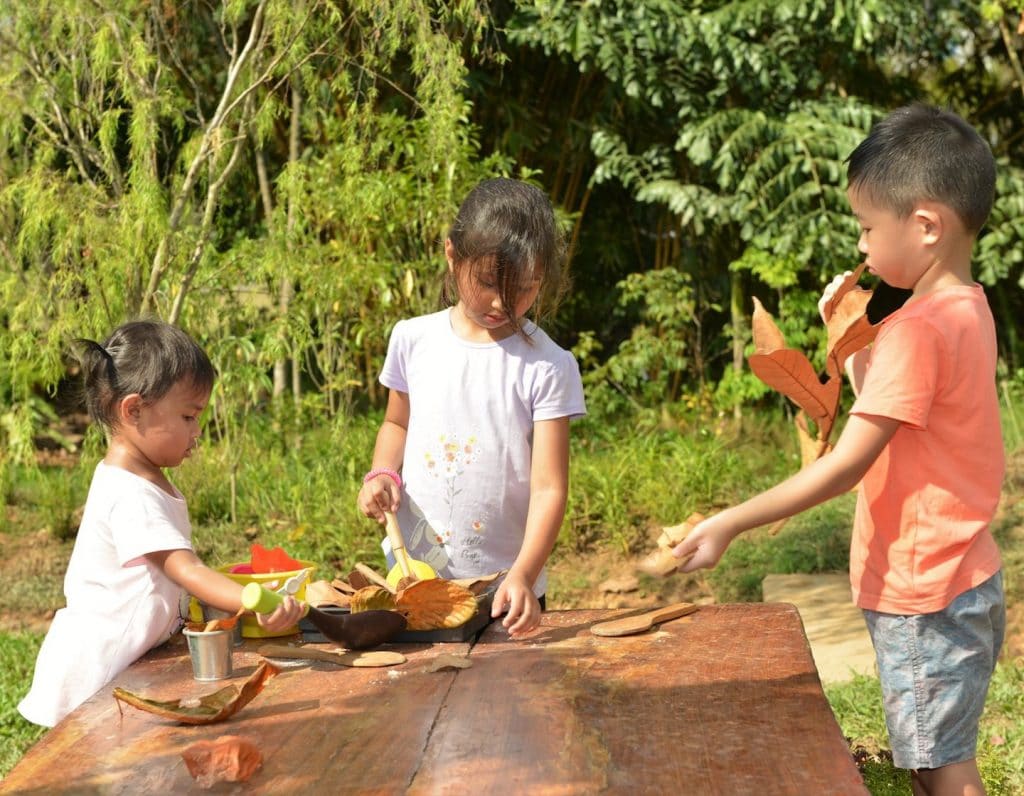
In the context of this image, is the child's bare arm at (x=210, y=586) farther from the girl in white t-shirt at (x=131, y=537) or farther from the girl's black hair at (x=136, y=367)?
the girl's black hair at (x=136, y=367)

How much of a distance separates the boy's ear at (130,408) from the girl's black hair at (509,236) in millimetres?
693

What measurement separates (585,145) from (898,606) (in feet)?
21.3

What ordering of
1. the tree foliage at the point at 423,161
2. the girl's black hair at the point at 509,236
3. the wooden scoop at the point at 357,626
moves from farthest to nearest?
the tree foliage at the point at 423,161 → the girl's black hair at the point at 509,236 → the wooden scoop at the point at 357,626

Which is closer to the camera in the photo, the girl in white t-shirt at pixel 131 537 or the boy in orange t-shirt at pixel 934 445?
the boy in orange t-shirt at pixel 934 445

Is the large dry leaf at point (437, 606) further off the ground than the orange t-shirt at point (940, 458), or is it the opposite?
the orange t-shirt at point (940, 458)

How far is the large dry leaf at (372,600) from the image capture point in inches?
83.7

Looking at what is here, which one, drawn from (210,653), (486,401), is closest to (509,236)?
(486,401)

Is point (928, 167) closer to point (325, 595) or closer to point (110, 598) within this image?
point (325, 595)

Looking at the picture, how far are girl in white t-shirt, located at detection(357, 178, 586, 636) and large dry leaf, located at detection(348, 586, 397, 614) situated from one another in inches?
16.8

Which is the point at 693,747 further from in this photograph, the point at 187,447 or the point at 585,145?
the point at 585,145

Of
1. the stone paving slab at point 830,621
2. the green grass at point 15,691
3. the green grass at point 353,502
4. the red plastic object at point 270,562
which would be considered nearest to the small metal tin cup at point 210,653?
the red plastic object at point 270,562

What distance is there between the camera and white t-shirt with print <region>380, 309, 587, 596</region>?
2.64 m

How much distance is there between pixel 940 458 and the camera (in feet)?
6.63

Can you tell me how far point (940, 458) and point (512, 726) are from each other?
836mm
